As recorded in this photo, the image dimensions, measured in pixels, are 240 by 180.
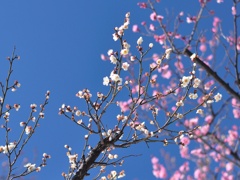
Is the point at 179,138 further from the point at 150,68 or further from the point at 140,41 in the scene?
the point at 140,41

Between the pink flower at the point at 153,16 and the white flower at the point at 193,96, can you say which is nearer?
the white flower at the point at 193,96

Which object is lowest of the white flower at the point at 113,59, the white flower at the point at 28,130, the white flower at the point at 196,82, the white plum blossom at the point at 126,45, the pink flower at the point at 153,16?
the white flower at the point at 196,82

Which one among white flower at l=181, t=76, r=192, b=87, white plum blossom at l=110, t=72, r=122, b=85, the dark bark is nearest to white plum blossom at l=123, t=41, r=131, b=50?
white plum blossom at l=110, t=72, r=122, b=85

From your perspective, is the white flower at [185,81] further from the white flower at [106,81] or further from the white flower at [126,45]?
the white flower at [106,81]

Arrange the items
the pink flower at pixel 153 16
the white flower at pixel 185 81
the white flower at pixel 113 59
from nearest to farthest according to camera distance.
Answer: the white flower at pixel 113 59 < the white flower at pixel 185 81 < the pink flower at pixel 153 16

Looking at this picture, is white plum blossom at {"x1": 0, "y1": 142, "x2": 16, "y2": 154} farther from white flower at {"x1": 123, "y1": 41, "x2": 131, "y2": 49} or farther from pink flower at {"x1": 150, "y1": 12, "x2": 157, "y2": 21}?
pink flower at {"x1": 150, "y1": 12, "x2": 157, "y2": 21}

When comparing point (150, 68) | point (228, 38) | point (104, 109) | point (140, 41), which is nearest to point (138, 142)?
point (104, 109)

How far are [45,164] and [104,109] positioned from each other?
1.71 meters

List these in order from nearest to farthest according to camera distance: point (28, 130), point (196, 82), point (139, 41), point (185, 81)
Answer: point (139, 41) < point (185, 81) < point (196, 82) < point (28, 130)

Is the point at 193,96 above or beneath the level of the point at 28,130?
beneath

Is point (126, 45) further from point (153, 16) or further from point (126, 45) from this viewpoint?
point (153, 16)

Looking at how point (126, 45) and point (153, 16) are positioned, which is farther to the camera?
point (153, 16)

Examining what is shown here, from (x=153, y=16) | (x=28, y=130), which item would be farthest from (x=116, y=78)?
(x=153, y=16)

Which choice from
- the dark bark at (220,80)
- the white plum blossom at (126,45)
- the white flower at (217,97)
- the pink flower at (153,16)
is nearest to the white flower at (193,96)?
the white flower at (217,97)
